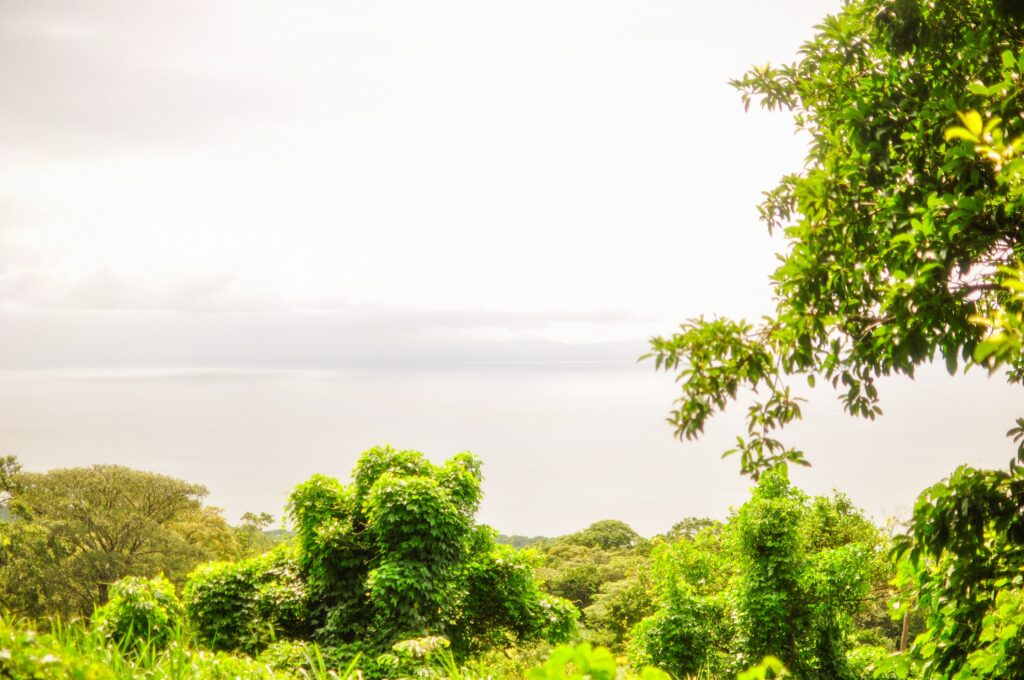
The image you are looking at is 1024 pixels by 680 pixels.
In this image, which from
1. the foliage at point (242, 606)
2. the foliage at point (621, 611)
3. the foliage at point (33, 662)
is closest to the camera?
the foliage at point (33, 662)

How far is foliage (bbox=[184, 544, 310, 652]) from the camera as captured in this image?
10188mm

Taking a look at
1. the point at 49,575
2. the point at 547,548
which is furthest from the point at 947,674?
the point at 547,548

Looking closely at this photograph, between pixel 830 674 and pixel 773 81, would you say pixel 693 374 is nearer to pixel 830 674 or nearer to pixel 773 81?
pixel 773 81

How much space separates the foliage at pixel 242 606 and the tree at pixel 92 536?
16.3m

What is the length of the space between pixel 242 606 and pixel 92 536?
2006 centimetres

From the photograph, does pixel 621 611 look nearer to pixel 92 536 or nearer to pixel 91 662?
pixel 92 536

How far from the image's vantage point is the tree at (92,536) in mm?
22750

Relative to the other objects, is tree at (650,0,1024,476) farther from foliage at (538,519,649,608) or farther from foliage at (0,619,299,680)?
foliage at (538,519,649,608)

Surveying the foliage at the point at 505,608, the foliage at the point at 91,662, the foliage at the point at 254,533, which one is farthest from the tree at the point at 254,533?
the foliage at the point at 91,662

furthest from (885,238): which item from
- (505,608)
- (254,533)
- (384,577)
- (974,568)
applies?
(254,533)

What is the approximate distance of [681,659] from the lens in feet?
35.8

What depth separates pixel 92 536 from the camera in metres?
25.4

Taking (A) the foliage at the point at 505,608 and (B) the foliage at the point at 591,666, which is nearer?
(B) the foliage at the point at 591,666

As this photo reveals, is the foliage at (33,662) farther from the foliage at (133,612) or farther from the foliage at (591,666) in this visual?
the foliage at (133,612)
